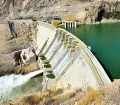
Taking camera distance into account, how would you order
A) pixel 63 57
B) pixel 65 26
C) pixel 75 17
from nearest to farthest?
pixel 63 57 → pixel 65 26 → pixel 75 17

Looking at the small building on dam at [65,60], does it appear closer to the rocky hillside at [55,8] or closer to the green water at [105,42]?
the green water at [105,42]

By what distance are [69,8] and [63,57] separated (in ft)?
67.0

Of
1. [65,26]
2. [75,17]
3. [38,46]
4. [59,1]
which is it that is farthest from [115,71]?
[59,1]

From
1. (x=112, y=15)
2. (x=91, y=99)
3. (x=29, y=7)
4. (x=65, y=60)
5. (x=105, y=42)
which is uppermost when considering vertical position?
(x=91, y=99)

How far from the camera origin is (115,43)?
32125 mm

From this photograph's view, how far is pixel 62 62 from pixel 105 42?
901 cm

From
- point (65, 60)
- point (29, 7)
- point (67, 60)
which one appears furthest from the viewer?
point (29, 7)

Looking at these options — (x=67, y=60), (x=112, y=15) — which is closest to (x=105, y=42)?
(x=67, y=60)

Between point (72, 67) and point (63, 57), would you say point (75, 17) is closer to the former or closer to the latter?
point (63, 57)

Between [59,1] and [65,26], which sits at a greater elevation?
[59,1]

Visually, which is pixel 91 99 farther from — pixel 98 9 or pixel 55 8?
pixel 55 8

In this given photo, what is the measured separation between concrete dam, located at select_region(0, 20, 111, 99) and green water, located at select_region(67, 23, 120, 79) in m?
2.26

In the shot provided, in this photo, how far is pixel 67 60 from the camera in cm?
2523

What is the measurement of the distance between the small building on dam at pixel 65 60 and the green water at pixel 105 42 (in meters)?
2.26
